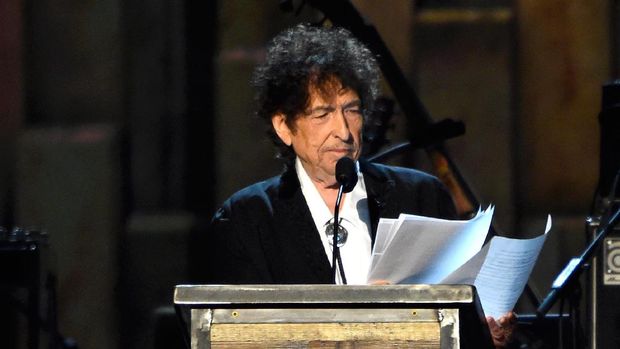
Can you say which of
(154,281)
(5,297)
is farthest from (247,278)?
(154,281)

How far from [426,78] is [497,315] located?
250cm

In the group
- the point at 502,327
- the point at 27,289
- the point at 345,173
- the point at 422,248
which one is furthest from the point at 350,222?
the point at 27,289

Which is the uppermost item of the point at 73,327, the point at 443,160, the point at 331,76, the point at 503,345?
the point at 331,76

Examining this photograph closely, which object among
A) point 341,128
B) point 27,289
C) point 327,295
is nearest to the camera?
point 327,295

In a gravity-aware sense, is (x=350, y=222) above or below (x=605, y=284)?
above

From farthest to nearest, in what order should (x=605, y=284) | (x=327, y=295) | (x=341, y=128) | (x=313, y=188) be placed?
(x=605, y=284), (x=313, y=188), (x=341, y=128), (x=327, y=295)

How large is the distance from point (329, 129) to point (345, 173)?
308 millimetres

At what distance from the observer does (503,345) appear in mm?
2734

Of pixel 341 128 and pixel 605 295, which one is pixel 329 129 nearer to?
pixel 341 128

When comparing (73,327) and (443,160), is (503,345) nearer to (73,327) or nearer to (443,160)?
(443,160)

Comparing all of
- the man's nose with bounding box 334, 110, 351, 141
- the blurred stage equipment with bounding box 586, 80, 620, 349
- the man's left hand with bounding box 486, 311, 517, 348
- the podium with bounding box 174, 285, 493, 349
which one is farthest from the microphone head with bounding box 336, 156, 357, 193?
the blurred stage equipment with bounding box 586, 80, 620, 349

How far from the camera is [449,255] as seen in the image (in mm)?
2473

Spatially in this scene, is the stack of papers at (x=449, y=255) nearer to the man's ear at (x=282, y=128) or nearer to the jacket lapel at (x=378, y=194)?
the jacket lapel at (x=378, y=194)

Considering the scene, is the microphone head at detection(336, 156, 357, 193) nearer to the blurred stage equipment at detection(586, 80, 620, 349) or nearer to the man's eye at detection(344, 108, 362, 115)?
the man's eye at detection(344, 108, 362, 115)
